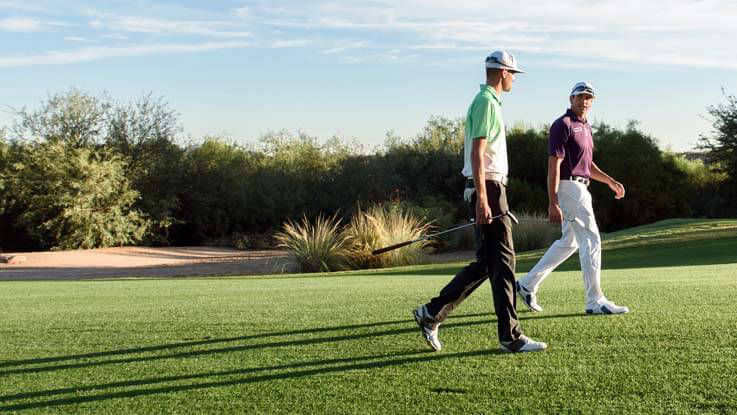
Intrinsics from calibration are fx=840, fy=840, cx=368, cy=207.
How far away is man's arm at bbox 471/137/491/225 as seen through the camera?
A: 19.3ft

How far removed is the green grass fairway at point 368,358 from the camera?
190 inches

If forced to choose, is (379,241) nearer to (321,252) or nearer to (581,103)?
(321,252)

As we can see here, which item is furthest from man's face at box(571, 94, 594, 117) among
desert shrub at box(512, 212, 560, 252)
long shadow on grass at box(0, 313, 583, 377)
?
desert shrub at box(512, 212, 560, 252)

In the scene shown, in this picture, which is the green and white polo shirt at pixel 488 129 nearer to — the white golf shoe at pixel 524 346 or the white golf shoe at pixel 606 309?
the white golf shoe at pixel 524 346

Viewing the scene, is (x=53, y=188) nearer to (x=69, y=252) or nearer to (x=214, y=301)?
(x=69, y=252)

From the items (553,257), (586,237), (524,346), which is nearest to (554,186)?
(586,237)

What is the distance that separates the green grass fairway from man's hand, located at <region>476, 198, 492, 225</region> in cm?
94

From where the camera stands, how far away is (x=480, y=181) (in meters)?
5.89

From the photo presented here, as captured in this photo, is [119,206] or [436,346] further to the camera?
[119,206]

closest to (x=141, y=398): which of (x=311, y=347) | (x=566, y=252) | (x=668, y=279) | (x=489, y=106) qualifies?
(x=311, y=347)

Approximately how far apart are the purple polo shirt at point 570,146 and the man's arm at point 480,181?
182 centimetres

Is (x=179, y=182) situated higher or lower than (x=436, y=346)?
higher

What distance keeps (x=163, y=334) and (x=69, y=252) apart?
22558 mm

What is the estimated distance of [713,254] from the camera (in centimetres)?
1792
